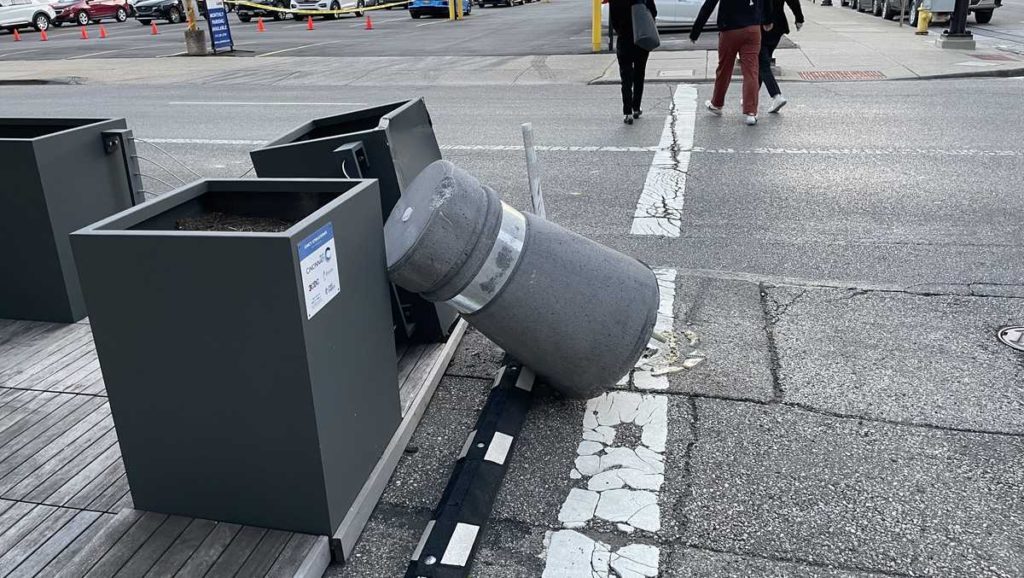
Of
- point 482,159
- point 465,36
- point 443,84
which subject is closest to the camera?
point 482,159

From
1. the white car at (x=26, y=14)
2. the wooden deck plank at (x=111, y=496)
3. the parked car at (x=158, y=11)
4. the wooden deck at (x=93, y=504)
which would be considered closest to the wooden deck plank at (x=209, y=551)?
the wooden deck at (x=93, y=504)

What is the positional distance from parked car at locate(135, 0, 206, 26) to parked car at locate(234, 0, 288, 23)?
1725 mm

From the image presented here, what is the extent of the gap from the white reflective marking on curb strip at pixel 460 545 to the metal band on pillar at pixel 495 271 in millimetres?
900

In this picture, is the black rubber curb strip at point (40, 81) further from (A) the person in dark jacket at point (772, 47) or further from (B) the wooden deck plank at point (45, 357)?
(B) the wooden deck plank at point (45, 357)

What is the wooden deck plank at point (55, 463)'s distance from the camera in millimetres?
3252

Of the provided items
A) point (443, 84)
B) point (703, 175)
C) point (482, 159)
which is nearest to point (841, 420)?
point (703, 175)

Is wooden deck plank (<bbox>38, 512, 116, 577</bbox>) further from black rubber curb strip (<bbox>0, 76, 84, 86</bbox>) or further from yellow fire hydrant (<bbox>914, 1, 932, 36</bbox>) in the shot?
yellow fire hydrant (<bbox>914, 1, 932, 36</bbox>)

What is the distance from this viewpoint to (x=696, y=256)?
585 centimetres

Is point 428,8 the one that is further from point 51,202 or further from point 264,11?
point 51,202

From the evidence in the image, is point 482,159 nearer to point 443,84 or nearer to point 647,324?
point 647,324

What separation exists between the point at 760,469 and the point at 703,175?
4.97 metres

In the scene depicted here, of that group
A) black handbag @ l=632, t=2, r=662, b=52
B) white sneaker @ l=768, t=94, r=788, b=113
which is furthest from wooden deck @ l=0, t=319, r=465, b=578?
white sneaker @ l=768, t=94, r=788, b=113

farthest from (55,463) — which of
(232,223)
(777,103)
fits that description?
(777,103)

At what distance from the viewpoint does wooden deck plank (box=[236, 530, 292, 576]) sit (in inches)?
107
